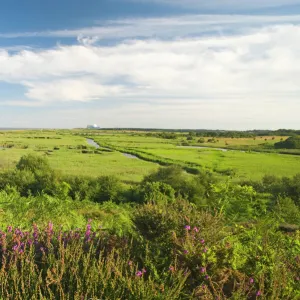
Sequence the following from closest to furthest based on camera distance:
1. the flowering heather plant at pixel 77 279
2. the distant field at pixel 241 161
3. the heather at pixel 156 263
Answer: the flowering heather plant at pixel 77 279, the heather at pixel 156 263, the distant field at pixel 241 161

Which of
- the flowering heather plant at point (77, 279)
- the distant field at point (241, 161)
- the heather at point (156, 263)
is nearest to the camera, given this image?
the flowering heather plant at point (77, 279)

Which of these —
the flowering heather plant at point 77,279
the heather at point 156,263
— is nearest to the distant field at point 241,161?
the heather at point 156,263

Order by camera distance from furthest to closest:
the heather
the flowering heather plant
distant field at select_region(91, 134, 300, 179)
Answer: distant field at select_region(91, 134, 300, 179), the heather, the flowering heather plant

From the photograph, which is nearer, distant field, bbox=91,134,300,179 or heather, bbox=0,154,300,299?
heather, bbox=0,154,300,299

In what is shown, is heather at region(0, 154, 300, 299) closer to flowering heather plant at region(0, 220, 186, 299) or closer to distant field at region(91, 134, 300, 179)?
flowering heather plant at region(0, 220, 186, 299)

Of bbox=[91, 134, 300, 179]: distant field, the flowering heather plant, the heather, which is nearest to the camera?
the flowering heather plant

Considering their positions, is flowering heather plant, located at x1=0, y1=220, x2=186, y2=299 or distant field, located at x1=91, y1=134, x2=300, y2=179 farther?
distant field, located at x1=91, y1=134, x2=300, y2=179

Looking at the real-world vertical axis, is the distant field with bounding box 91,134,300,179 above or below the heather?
below

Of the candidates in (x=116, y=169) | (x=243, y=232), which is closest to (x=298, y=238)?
(x=243, y=232)

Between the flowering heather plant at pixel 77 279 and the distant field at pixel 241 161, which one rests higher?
the flowering heather plant at pixel 77 279

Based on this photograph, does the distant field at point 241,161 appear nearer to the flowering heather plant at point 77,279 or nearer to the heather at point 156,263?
the heather at point 156,263

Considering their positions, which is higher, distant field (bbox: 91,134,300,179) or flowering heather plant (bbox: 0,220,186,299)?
flowering heather plant (bbox: 0,220,186,299)

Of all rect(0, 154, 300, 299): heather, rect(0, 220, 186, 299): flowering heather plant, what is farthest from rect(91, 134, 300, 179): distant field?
rect(0, 220, 186, 299): flowering heather plant

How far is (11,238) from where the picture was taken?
4410mm
